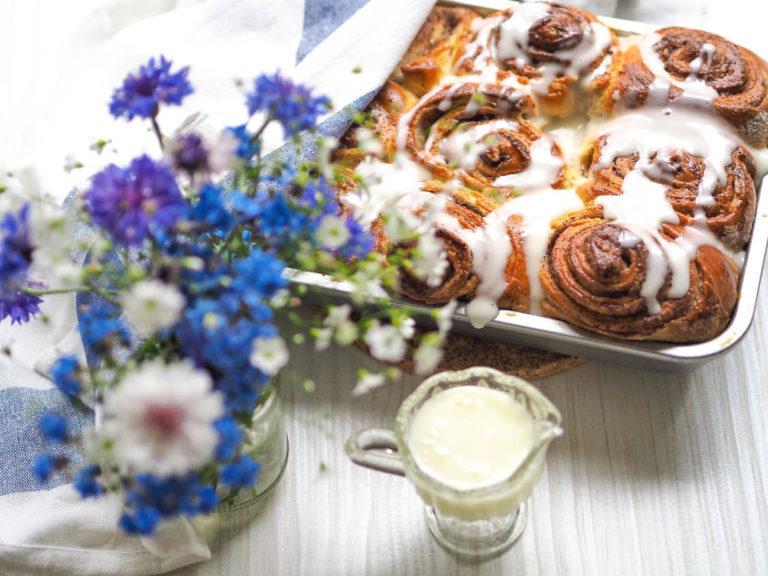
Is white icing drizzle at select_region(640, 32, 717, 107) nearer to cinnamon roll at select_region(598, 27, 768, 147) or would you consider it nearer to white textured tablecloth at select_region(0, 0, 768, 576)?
cinnamon roll at select_region(598, 27, 768, 147)

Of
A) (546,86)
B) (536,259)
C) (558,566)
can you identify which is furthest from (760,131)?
(558,566)

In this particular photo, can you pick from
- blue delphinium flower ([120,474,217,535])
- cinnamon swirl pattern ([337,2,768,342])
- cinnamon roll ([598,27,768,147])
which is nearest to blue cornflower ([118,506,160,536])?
blue delphinium flower ([120,474,217,535])

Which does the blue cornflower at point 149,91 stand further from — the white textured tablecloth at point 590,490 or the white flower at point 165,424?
the white textured tablecloth at point 590,490

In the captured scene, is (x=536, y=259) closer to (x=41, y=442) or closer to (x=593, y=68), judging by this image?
(x=593, y=68)

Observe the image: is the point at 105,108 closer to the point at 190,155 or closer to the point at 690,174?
the point at 190,155

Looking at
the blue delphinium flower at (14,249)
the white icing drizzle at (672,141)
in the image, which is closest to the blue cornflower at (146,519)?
the blue delphinium flower at (14,249)

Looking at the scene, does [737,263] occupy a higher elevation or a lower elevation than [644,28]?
lower
